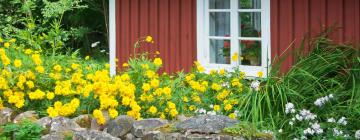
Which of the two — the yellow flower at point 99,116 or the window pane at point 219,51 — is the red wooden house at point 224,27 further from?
the yellow flower at point 99,116

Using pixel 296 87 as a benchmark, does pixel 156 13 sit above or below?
above

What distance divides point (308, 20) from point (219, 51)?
1.45 metres

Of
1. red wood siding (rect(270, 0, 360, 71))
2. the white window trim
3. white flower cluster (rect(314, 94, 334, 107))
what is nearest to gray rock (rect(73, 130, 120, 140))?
white flower cluster (rect(314, 94, 334, 107))

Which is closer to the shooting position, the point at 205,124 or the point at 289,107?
the point at 205,124

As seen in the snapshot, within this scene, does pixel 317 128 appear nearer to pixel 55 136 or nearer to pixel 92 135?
pixel 92 135

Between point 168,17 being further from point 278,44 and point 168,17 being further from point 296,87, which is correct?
point 296,87

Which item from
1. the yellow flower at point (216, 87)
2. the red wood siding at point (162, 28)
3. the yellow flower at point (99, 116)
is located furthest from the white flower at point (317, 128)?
the red wood siding at point (162, 28)

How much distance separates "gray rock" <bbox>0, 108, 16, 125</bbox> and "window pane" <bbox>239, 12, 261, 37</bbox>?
3.45m

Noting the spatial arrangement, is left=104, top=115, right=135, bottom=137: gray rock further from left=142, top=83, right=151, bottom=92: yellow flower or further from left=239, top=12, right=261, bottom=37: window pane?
left=239, top=12, right=261, bottom=37: window pane

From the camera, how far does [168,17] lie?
1033 cm

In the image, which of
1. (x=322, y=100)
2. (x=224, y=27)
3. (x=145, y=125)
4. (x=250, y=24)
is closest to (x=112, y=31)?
(x=224, y=27)

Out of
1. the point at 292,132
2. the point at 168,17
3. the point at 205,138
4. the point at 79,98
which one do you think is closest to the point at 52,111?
the point at 79,98

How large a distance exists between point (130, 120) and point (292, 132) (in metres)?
1.78

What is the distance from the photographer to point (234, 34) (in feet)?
31.0
